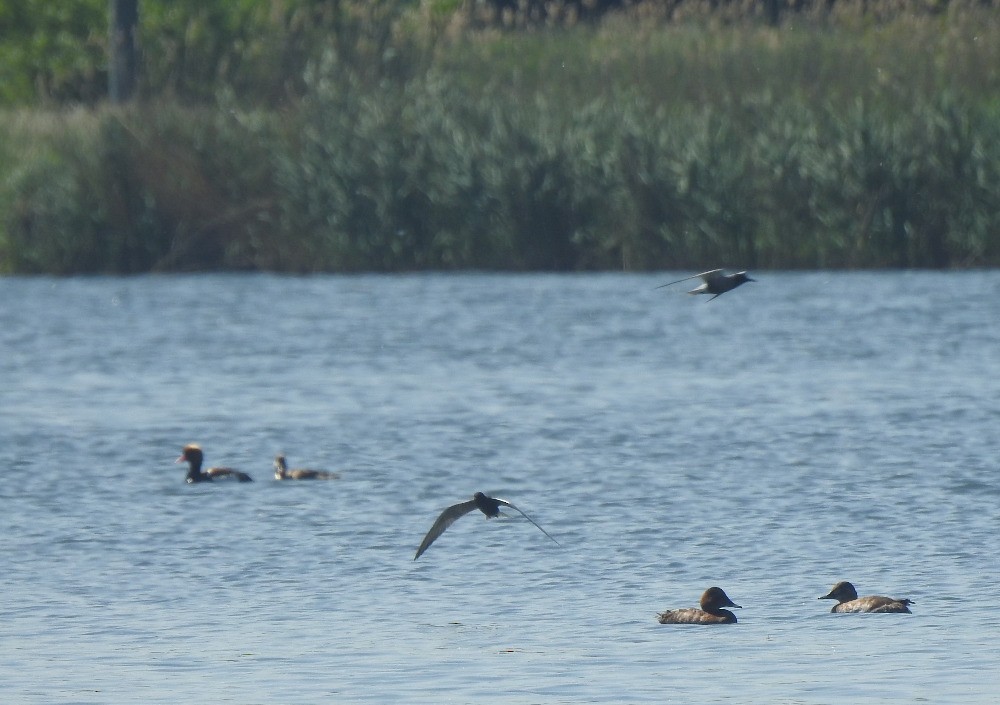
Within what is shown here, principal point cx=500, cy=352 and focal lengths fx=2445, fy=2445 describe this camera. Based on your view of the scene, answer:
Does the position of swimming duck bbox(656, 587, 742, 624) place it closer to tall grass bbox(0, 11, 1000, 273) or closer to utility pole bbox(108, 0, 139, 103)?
tall grass bbox(0, 11, 1000, 273)

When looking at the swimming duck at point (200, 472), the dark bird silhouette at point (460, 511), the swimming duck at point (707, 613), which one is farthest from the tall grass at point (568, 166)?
the dark bird silhouette at point (460, 511)

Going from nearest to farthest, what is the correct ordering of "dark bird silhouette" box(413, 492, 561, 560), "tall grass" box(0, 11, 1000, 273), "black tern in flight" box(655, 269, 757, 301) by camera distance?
"dark bird silhouette" box(413, 492, 561, 560)
"black tern in flight" box(655, 269, 757, 301)
"tall grass" box(0, 11, 1000, 273)

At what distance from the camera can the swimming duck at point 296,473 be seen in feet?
48.0

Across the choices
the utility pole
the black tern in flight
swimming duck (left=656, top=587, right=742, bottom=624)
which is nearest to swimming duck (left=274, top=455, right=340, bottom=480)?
the black tern in flight

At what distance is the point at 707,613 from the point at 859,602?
0.64 m

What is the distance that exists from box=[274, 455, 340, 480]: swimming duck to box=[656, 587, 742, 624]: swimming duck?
16.5ft

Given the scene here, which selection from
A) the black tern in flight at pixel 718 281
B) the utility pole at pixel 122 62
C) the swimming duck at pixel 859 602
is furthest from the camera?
the utility pole at pixel 122 62

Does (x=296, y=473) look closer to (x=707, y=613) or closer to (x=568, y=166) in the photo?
(x=707, y=613)

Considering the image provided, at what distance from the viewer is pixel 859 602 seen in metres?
9.90

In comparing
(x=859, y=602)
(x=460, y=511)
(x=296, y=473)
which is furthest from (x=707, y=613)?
(x=296, y=473)

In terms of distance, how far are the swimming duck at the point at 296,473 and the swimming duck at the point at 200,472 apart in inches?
8.1

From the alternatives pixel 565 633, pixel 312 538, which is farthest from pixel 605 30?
pixel 565 633

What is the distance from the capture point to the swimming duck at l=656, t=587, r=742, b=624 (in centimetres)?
978

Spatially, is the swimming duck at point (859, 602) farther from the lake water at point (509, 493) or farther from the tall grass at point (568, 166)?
the tall grass at point (568, 166)
